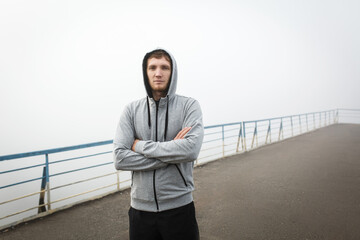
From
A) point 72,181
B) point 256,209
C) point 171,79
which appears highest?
point 171,79

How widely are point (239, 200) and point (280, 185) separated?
124 centimetres

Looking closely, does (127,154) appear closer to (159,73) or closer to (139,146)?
(139,146)

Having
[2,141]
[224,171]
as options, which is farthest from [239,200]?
[2,141]

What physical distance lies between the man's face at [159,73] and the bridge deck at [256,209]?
83.2 inches

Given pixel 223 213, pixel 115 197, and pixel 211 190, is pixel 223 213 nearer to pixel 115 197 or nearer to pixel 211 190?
pixel 211 190

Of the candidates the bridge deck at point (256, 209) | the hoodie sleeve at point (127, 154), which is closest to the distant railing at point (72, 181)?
the bridge deck at point (256, 209)

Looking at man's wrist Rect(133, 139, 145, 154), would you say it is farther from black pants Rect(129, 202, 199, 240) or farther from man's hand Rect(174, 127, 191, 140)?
black pants Rect(129, 202, 199, 240)

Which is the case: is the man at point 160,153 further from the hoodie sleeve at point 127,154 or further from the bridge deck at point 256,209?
the bridge deck at point 256,209

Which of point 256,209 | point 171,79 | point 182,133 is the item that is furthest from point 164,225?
point 256,209

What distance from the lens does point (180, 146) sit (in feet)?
5.10

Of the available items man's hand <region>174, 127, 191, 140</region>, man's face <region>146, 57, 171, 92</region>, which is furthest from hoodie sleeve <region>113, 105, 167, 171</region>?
man's face <region>146, 57, 171, 92</region>

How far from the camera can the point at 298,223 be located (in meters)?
3.05

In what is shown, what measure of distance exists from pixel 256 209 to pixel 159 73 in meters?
2.96

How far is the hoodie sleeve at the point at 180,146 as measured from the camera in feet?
5.04
